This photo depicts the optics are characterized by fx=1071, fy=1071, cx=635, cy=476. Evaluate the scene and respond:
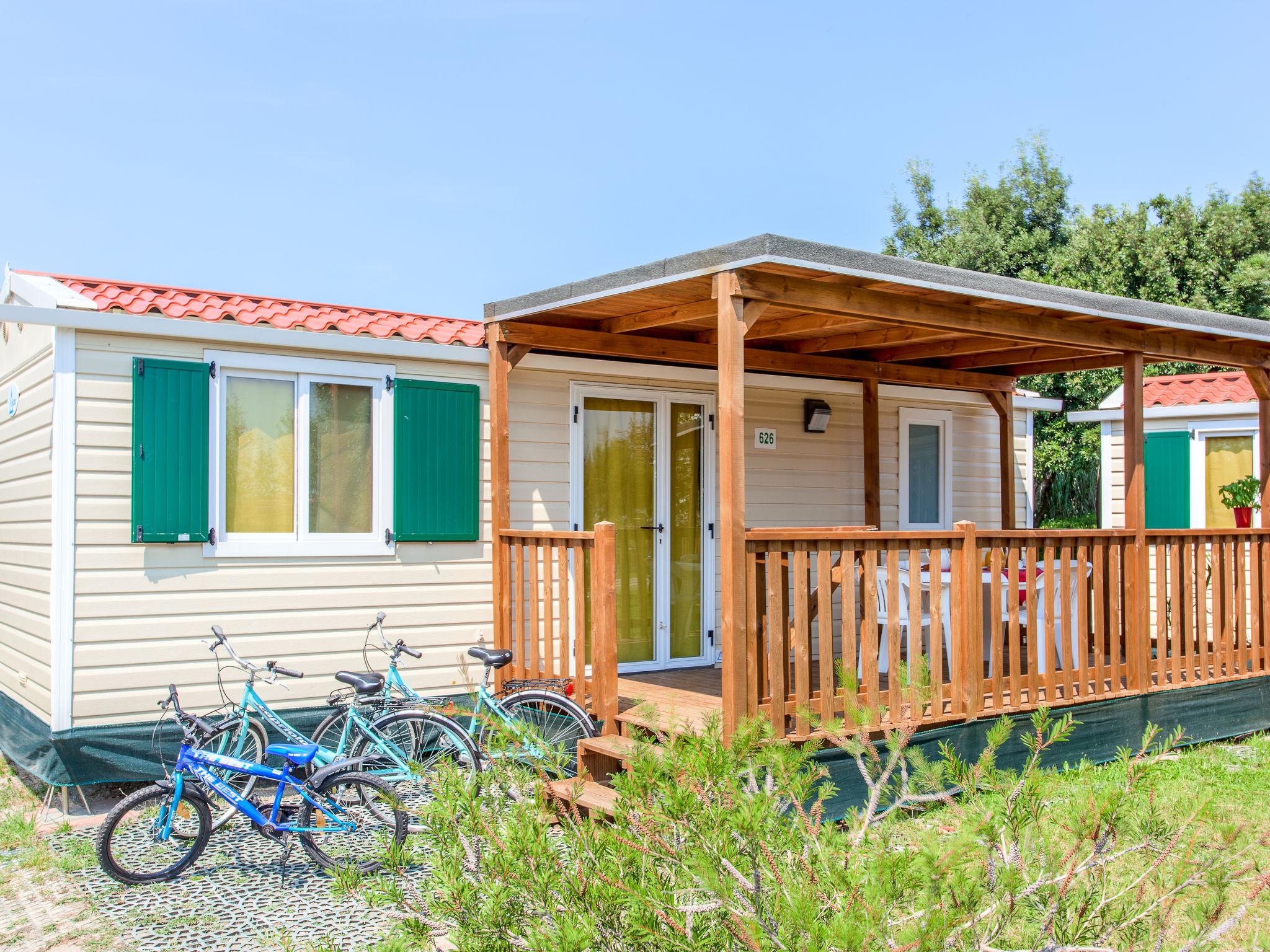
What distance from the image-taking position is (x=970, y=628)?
5.32 metres

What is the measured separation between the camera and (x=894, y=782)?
5008 millimetres

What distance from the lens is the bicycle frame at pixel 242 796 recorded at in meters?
Result: 4.31

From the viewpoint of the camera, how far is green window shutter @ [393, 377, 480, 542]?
5.98m

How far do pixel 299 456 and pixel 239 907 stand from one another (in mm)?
2443

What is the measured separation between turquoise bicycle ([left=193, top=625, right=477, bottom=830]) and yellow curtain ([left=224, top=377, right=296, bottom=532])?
28.6 inches

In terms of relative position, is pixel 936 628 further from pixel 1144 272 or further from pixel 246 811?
pixel 1144 272

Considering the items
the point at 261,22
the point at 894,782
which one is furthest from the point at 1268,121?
the point at 894,782

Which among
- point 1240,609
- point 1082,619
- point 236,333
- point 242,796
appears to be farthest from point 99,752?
point 1240,609

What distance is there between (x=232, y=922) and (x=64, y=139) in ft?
79.9

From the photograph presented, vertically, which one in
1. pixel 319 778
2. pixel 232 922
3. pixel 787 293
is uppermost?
pixel 787 293

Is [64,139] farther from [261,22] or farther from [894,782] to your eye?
[894,782]

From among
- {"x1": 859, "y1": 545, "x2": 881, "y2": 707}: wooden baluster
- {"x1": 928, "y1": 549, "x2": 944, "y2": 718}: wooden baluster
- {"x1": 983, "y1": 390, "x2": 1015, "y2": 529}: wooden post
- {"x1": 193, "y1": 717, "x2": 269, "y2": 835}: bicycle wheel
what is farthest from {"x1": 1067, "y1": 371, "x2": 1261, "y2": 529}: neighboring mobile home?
{"x1": 193, "y1": 717, "x2": 269, "y2": 835}: bicycle wheel

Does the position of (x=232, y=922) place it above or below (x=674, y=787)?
below

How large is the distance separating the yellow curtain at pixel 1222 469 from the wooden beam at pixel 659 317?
243 inches
